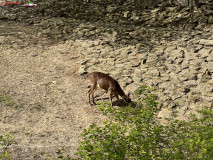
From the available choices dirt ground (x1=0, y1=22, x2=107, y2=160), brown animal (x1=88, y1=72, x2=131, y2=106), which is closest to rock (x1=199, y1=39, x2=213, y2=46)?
brown animal (x1=88, y1=72, x2=131, y2=106)

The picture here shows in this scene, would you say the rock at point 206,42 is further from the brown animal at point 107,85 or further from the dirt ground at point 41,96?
the dirt ground at point 41,96

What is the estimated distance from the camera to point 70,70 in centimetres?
1300

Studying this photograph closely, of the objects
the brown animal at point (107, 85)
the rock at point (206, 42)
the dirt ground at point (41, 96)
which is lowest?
the dirt ground at point (41, 96)

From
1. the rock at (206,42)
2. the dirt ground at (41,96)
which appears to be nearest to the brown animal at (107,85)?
the dirt ground at (41,96)

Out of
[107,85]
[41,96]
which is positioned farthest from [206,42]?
[41,96]

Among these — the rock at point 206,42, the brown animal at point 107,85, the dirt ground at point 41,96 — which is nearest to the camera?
the dirt ground at point 41,96

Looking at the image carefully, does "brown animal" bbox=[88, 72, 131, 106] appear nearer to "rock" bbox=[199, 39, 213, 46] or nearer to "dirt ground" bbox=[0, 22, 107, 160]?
"dirt ground" bbox=[0, 22, 107, 160]

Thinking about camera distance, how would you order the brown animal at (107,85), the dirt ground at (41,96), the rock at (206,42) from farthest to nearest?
1. the rock at (206,42)
2. the brown animal at (107,85)
3. the dirt ground at (41,96)

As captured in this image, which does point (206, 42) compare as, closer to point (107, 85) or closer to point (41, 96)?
point (107, 85)

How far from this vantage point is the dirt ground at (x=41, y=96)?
8477 mm

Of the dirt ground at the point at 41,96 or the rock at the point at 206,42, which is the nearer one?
the dirt ground at the point at 41,96

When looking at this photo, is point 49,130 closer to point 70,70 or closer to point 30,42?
point 70,70

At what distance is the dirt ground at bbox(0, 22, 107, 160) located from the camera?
8.48 meters

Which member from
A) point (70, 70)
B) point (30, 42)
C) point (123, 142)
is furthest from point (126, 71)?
point (123, 142)
